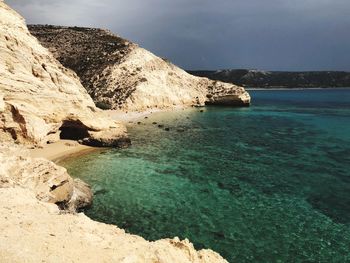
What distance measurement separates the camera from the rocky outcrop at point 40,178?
16.5 meters

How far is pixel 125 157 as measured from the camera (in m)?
31.4

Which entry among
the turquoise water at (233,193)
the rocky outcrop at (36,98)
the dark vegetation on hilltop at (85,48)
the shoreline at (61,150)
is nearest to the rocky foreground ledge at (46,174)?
the rocky outcrop at (36,98)

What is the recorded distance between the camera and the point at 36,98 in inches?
1171

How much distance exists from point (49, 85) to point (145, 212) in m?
17.6

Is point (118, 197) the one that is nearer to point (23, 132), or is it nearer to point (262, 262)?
point (262, 262)

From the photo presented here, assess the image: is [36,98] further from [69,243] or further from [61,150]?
[69,243]

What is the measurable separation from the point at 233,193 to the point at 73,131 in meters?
19.0

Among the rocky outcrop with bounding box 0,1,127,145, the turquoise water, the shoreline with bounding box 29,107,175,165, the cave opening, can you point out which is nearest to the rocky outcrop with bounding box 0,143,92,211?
the turquoise water

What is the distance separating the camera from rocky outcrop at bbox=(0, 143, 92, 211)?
16478mm

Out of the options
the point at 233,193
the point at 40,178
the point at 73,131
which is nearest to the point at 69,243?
the point at 40,178

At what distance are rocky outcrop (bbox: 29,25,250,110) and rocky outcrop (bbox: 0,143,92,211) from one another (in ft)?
150

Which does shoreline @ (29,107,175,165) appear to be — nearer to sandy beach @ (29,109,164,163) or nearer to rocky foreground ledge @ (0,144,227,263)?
sandy beach @ (29,109,164,163)

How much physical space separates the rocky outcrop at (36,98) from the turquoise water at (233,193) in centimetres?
388

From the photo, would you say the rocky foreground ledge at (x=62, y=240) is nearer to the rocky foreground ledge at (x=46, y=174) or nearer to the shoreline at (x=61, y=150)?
the rocky foreground ledge at (x=46, y=174)
